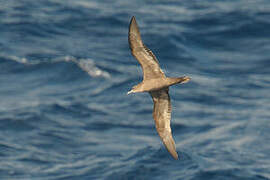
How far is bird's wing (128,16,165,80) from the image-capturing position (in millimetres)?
15613

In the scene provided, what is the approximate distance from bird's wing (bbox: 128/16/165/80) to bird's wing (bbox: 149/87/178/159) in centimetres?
44

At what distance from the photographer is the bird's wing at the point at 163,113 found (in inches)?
640

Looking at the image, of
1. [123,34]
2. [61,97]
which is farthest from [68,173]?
[123,34]

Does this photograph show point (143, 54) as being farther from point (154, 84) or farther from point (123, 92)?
point (123, 92)

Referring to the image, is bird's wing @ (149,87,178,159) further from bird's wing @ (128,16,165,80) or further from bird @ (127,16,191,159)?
bird's wing @ (128,16,165,80)

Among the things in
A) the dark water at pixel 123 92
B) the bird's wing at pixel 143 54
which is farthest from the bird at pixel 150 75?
the dark water at pixel 123 92

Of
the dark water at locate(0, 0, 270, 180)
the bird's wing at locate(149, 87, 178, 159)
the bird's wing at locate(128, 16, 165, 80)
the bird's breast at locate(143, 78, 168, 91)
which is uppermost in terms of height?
the bird's wing at locate(128, 16, 165, 80)

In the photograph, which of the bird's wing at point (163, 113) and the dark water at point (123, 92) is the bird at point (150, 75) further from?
the dark water at point (123, 92)

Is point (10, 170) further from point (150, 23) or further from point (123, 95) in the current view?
point (150, 23)

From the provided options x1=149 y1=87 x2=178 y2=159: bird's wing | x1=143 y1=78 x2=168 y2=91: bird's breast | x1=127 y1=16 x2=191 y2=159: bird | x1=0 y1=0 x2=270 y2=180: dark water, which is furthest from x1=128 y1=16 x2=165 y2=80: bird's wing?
x1=0 y1=0 x2=270 y2=180: dark water

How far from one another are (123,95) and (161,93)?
Answer: 17085 millimetres

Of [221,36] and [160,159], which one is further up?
[221,36]

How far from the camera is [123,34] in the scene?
3728 centimetres

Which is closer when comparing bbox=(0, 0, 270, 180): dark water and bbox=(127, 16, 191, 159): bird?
bbox=(127, 16, 191, 159): bird
